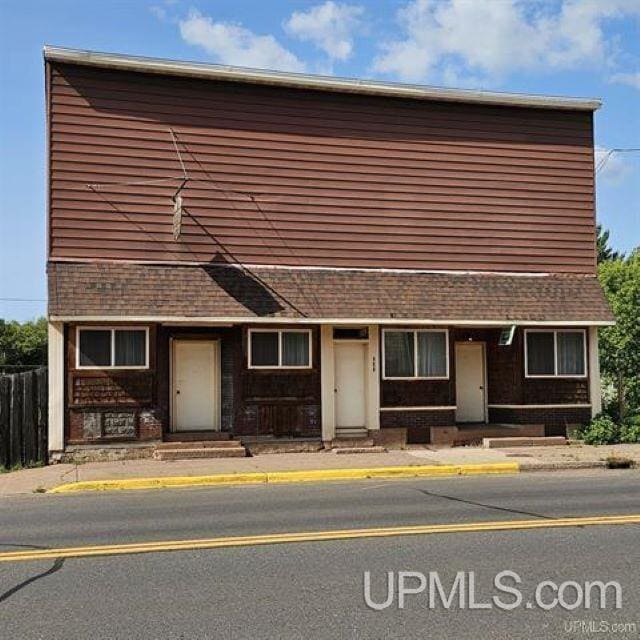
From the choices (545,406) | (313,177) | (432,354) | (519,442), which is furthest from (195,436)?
(545,406)

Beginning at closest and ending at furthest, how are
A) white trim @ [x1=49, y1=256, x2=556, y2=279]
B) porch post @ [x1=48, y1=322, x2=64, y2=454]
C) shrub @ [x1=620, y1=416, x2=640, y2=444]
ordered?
porch post @ [x1=48, y1=322, x2=64, y2=454] < white trim @ [x1=49, y1=256, x2=556, y2=279] < shrub @ [x1=620, y1=416, x2=640, y2=444]

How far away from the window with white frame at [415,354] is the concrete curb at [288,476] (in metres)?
3.61

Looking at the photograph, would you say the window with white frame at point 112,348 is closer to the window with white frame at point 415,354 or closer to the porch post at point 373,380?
the porch post at point 373,380

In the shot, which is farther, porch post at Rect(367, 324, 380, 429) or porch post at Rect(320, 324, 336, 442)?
porch post at Rect(367, 324, 380, 429)

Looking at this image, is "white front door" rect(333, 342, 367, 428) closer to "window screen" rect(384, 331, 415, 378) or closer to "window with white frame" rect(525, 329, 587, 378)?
"window screen" rect(384, 331, 415, 378)

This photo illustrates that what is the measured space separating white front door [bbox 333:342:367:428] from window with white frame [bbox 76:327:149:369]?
→ 165 inches

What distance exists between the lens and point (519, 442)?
19094mm

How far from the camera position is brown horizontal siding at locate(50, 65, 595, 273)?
57.9ft

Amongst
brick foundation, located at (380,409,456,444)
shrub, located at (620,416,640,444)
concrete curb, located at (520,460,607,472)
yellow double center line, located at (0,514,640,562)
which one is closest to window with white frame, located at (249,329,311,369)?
brick foundation, located at (380,409,456,444)

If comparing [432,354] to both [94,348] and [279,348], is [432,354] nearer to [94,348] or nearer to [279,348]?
[279,348]

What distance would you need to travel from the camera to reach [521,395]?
19.7m

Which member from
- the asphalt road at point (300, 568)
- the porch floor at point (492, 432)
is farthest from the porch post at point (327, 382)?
the asphalt road at point (300, 568)

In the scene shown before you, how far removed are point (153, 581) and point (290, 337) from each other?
11.4m

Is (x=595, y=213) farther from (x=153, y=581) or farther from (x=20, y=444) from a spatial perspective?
(x=153, y=581)
